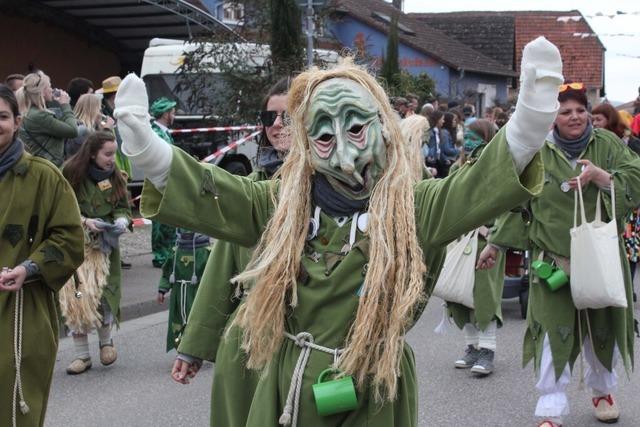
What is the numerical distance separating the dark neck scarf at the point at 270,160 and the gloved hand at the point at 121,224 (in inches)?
124

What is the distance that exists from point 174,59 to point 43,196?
12756mm

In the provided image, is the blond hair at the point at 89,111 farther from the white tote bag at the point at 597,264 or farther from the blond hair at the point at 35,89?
the white tote bag at the point at 597,264

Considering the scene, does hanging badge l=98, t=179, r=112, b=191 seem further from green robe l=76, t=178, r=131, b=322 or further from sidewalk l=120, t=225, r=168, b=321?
sidewalk l=120, t=225, r=168, b=321

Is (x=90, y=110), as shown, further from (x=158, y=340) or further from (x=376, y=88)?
(x=376, y=88)

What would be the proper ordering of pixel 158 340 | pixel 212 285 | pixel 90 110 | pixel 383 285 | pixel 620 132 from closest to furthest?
pixel 383 285
pixel 212 285
pixel 620 132
pixel 158 340
pixel 90 110

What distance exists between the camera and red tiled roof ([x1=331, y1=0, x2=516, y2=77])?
34.5 m

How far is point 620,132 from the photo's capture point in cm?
721

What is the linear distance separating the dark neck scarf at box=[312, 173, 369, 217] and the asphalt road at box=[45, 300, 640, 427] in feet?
10.3

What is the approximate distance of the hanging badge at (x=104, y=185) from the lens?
7.54m

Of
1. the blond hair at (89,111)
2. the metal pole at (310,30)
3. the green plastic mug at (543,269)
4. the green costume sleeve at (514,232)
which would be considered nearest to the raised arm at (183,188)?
the green plastic mug at (543,269)

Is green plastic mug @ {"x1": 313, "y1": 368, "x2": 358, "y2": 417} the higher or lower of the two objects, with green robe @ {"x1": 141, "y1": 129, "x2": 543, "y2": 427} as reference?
lower

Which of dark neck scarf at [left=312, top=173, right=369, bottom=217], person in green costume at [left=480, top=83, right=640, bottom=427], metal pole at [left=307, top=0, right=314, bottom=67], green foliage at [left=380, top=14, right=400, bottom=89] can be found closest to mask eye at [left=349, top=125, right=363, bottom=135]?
dark neck scarf at [left=312, top=173, right=369, bottom=217]

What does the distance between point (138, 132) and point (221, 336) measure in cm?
126

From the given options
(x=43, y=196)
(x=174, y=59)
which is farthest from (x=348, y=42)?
(x=43, y=196)
